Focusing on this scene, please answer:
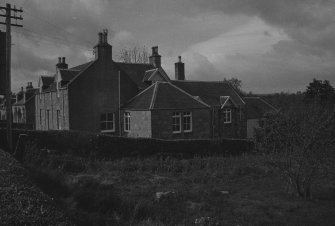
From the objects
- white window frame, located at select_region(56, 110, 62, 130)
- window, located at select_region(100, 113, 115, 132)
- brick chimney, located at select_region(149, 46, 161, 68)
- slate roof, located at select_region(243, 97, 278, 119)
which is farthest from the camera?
slate roof, located at select_region(243, 97, 278, 119)

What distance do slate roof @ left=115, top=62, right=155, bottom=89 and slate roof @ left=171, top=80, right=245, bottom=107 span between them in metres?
3.65

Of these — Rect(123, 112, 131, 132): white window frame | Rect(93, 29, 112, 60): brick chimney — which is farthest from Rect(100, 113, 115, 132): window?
Rect(93, 29, 112, 60): brick chimney

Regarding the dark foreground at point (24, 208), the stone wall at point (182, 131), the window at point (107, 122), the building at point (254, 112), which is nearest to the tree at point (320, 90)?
the building at point (254, 112)

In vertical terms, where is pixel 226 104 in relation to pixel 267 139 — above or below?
above

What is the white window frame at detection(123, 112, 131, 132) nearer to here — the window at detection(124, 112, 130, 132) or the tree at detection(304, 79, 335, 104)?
the window at detection(124, 112, 130, 132)

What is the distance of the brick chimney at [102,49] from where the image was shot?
33.4 metres

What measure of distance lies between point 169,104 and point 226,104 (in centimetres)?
788

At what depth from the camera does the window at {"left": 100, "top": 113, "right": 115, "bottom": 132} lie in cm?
3425

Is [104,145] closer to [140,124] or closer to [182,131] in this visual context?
[140,124]

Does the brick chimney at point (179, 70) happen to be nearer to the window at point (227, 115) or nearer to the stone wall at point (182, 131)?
the window at point (227, 115)

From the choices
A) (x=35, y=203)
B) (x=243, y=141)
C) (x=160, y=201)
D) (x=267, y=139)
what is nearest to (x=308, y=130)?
(x=267, y=139)

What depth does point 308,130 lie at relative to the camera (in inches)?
579

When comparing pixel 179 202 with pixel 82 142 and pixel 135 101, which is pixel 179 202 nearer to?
pixel 82 142

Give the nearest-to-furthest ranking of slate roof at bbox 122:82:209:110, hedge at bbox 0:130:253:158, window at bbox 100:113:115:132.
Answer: hedge at bbox 0:130:253:158 → slate roof at bbox 122:82:209:110 → window at bbox 100:113:115:132
